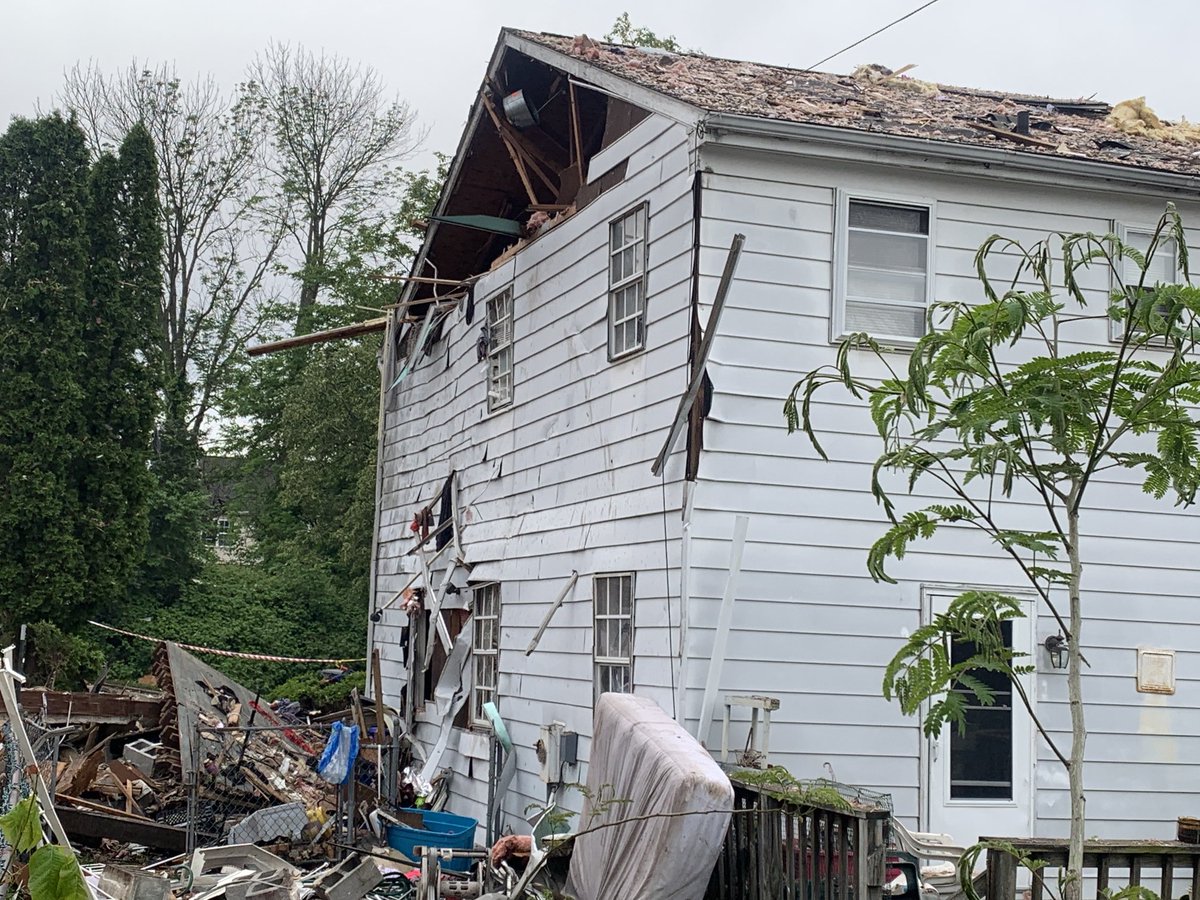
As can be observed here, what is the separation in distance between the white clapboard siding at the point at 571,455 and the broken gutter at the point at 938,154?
57cm

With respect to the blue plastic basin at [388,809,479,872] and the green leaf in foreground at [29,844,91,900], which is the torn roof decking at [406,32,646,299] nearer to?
the blue plastic basin at [388,809,479,872]

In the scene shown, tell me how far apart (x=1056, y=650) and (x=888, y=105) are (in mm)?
4729

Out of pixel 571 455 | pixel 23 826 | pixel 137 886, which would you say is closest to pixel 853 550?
pixel 571 455

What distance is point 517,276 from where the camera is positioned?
1467 cm

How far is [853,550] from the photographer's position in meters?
10.2

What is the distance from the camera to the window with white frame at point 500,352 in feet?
48.5

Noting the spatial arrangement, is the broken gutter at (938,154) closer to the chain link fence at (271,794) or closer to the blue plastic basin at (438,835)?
the blue plastic basin at (438,835)

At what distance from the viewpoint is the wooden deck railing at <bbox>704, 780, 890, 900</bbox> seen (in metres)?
6.85

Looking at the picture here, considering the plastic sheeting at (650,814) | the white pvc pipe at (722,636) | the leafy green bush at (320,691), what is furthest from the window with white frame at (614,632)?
the leafy green bush at (320,691)

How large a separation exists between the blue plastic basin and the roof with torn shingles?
22.1ft

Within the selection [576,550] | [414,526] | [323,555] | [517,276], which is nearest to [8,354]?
[323,555]

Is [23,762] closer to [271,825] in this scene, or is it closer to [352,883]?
[352,883]

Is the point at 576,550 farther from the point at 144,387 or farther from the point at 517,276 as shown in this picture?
the point at 144,387

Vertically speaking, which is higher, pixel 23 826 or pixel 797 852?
pixel 23 826
